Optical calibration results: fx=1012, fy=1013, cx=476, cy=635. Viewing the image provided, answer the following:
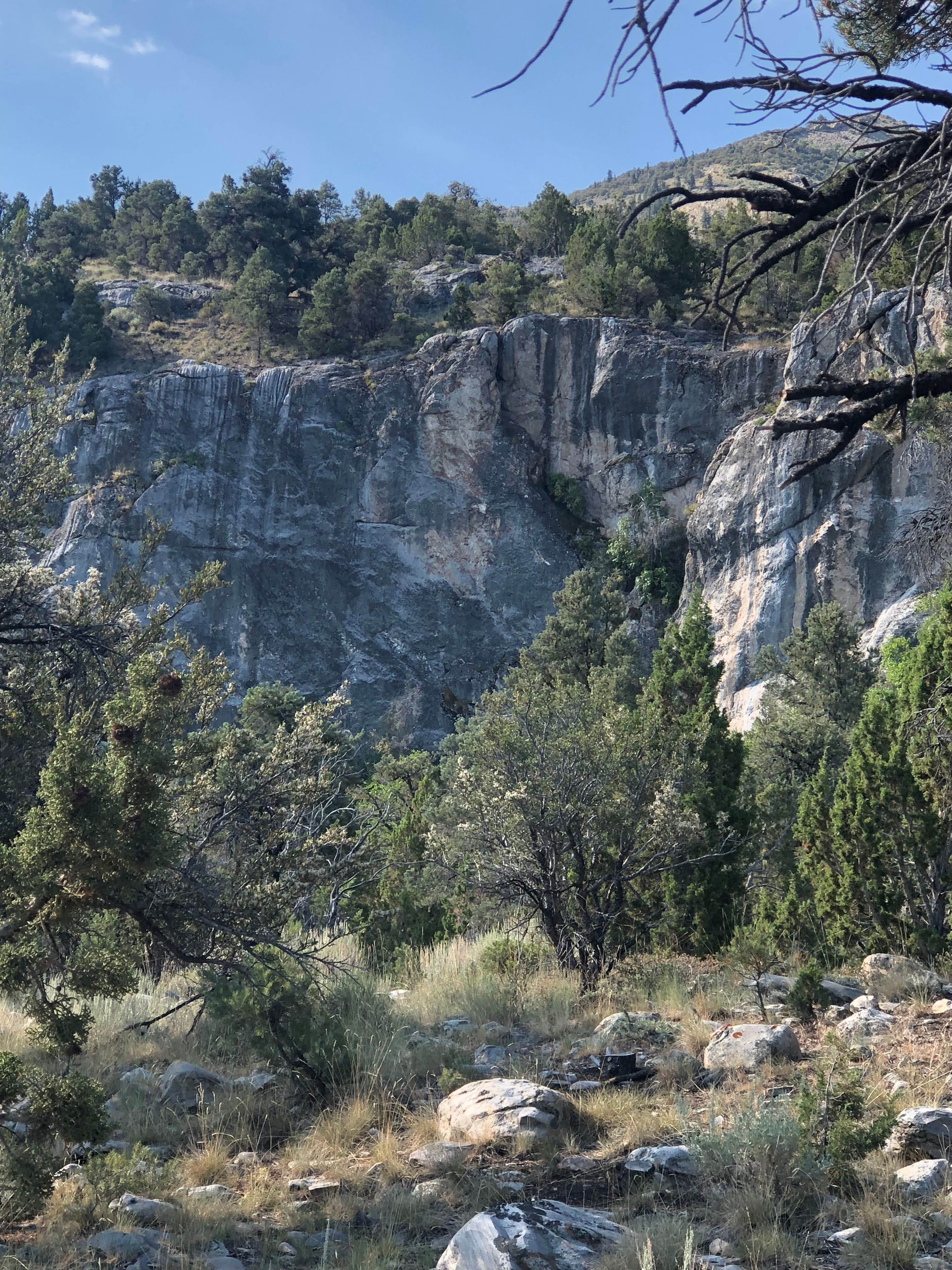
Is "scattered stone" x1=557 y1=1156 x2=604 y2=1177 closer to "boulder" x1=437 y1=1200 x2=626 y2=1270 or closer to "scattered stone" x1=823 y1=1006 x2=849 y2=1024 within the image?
"boulder" x1=437 y1=1200 x2=626 y2=1270

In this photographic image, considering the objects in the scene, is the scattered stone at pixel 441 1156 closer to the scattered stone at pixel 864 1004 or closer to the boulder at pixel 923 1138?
the boulder at pixel 923 1138

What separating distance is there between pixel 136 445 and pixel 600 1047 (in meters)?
36.3

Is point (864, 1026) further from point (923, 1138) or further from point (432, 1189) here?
point (432, 1189)

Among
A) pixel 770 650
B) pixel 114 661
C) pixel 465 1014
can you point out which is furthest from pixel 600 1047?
pixel 770 650

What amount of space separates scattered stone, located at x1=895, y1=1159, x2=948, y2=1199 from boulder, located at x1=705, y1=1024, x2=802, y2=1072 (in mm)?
1141

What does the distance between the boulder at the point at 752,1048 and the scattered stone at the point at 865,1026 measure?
26 cm

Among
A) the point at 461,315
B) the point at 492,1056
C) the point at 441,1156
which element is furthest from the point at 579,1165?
the point at 461,315

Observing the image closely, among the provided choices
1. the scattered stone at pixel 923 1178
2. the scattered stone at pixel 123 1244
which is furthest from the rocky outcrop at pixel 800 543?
the scattered stone at pixel 123 1244

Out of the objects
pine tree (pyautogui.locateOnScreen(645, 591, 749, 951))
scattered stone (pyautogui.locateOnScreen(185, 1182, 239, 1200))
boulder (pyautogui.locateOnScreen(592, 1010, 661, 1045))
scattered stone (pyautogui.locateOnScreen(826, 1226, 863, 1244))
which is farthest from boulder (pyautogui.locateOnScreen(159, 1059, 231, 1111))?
pine tree (pyautogui.locateOnScreen(645, 591, 749, 951))

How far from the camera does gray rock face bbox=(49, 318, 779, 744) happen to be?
1414 inches

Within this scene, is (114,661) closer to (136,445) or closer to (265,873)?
(265,873)

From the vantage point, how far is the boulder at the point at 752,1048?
4.50m

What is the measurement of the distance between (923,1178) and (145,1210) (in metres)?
2.54

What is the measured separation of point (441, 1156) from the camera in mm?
3797
